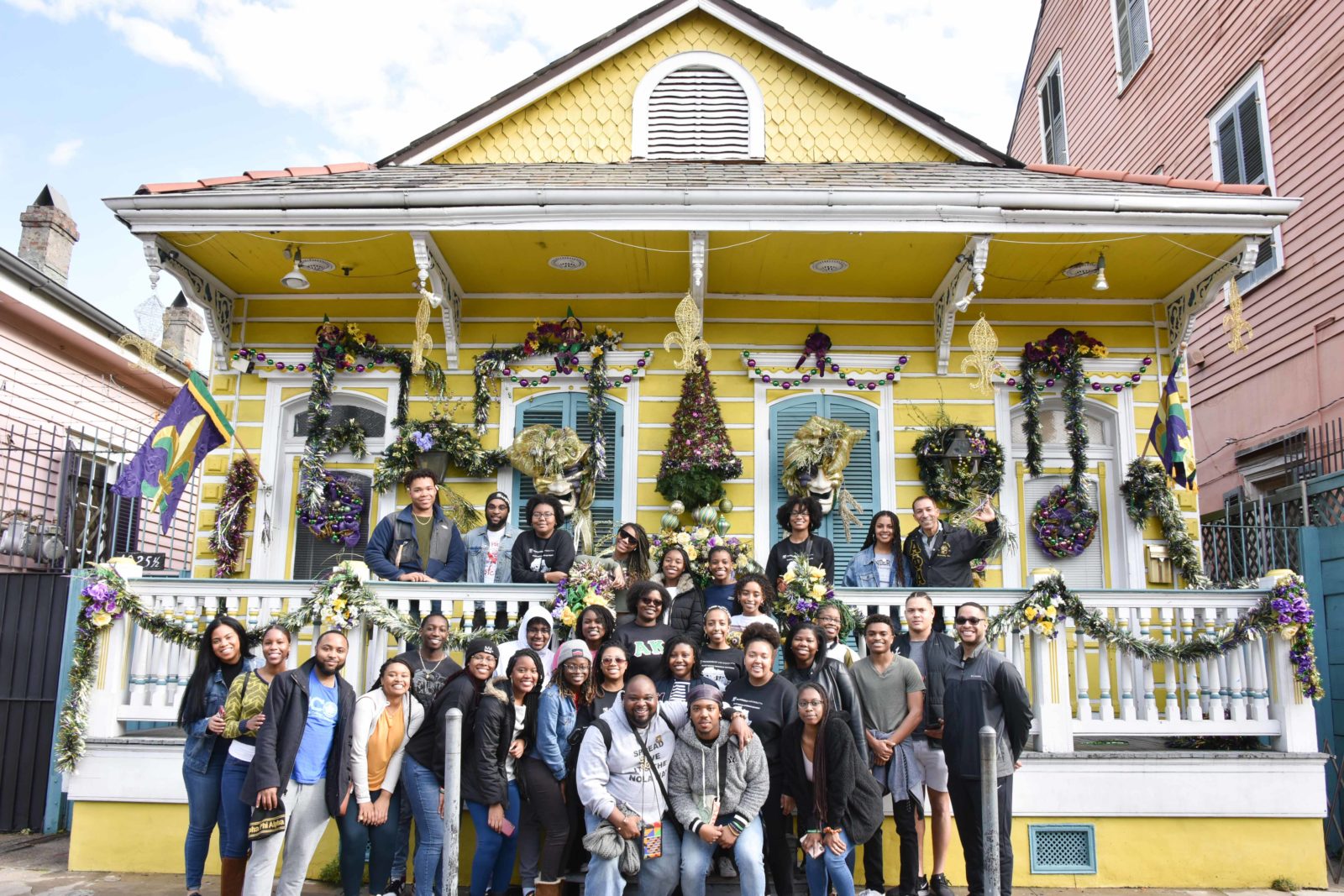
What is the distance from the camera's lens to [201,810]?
5801mm

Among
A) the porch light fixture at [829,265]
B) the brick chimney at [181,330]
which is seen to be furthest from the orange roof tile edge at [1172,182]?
the brick chimney at [181,330]

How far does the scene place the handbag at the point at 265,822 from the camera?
5293 millimetres

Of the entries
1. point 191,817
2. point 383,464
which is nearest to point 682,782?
point 191,817

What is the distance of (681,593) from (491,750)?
165 centimetres

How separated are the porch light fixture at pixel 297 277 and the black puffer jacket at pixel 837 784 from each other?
5.64 meters

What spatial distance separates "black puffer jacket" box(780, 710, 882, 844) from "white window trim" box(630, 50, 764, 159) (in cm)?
681

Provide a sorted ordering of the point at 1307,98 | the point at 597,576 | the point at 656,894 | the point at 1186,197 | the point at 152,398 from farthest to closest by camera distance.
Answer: the point at 152,398 → the point at 1307,98 → the point at 1186,197 → the point at 597,576 → the point at 656,894

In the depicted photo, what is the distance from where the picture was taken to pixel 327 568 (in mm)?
9211

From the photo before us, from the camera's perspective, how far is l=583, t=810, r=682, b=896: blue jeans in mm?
5285

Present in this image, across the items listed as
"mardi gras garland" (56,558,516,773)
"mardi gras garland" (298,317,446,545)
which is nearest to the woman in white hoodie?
"mardi gras garland" (56,558,516,773)

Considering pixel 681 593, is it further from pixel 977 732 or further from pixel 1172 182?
pixel 1172 182

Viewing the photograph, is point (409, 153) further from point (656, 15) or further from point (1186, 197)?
point (1186, 197)

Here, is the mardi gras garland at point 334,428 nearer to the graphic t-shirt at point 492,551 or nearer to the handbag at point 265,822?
the graphic t-shirt at point 492,551

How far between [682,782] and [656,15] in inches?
320
